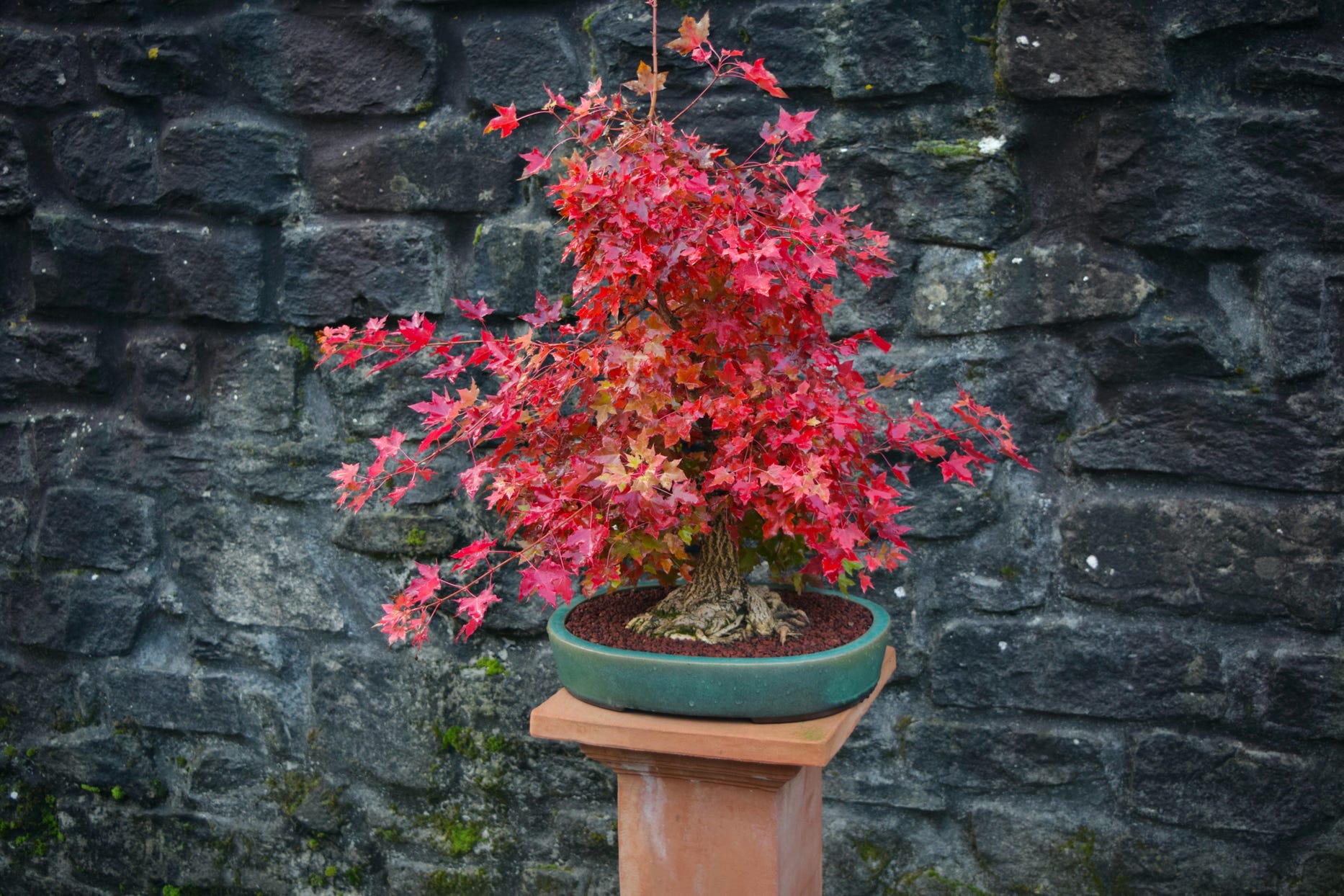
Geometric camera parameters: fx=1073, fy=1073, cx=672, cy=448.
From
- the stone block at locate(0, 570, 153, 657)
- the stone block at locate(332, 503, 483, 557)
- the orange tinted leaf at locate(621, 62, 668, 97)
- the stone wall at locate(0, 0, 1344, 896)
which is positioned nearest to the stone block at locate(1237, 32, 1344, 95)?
the stone wall at locate(0, 0, 1344, 896)

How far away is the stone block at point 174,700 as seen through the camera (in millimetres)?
2287

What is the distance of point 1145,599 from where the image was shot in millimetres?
1833

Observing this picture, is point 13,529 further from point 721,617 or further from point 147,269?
point 721,617

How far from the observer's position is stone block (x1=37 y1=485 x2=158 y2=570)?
2.29m

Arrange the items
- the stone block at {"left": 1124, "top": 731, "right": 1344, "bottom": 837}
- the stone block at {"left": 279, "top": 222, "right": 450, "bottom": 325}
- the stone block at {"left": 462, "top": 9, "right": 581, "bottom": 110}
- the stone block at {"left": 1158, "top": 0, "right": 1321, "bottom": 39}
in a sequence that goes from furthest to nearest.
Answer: the stone block at {"left": 279, "top": 222, "right": 450, "bottom": 325}
the stone block at {"left": 462, "top": 9, "right": 581, "bottom": 110}
the stone block at {"left": 1124, "top": 731, "right": 1344, "bottom": 837}
the stone block at {"left": 1158, "top": 0, "right": 1321, "bottom": 39}

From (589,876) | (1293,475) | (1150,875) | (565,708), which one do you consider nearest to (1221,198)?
(1293,475)

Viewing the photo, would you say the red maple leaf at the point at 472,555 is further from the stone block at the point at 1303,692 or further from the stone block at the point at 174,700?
the stone block at the point at 1303,692

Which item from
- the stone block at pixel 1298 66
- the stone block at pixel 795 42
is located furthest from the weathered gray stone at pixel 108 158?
the stone block at pixel 1298 66

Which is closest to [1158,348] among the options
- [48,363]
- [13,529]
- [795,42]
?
[795,42]

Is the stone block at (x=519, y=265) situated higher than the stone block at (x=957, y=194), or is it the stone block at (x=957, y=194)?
the stone block at (x=957, y=194)

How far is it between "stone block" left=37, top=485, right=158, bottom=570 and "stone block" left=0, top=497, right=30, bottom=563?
57 mm

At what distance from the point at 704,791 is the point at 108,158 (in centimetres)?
178

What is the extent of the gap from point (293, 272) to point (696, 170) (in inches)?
43.4

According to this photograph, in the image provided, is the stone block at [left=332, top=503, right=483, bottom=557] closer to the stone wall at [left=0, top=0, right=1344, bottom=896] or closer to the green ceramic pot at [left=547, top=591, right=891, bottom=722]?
the stone wall at [left=0, top=0, right=1344, bottom=896]
